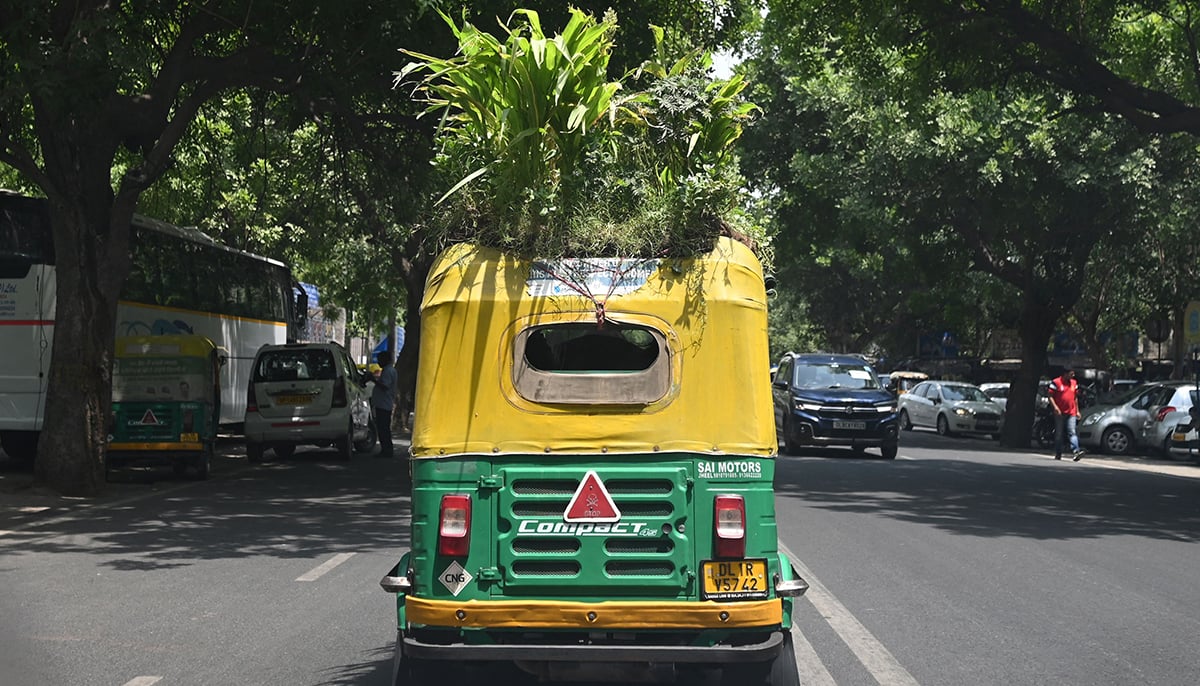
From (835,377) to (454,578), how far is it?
19.9 meters

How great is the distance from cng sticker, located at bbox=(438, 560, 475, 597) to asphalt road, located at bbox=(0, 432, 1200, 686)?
4.46 ft

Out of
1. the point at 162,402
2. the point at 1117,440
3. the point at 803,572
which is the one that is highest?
the point at 162,402

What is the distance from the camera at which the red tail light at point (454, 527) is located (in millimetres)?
5375

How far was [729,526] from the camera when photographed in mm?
5414

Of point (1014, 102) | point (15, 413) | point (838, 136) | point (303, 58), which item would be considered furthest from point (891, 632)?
point (838, 136)

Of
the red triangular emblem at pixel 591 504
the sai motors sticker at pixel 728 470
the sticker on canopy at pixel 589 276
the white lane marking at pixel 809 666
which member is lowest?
the white lane marking at pixel 809 666

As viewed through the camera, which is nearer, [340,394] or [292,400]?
[292,400]

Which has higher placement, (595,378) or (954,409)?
(954,409)

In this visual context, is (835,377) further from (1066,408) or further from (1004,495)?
(1004,495)

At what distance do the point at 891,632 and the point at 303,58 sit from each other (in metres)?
10.7

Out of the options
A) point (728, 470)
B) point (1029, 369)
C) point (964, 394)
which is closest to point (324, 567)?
point (728, 470)

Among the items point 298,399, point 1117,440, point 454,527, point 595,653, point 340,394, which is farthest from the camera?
point 1117,440

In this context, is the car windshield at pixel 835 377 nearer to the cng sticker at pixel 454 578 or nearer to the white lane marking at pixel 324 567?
the white lane marking at pixel 324 567

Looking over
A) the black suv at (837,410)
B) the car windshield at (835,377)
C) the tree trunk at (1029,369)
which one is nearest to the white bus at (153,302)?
the black suv at (837,410)
